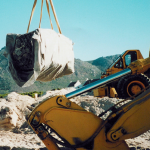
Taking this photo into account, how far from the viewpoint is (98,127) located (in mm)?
3271

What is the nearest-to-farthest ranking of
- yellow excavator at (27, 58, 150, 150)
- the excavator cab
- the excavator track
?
yellow excavator at (27, 58, 150, 150)
the excavator track
the excavator cab

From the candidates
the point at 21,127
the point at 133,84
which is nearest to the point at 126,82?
the point at 133,84

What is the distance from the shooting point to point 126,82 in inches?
358

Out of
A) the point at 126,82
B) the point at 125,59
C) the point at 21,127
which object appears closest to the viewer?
the point at 21,127

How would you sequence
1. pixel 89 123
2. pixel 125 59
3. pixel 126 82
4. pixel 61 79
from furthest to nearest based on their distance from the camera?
1. pixel 61 79
2. pixel 125 59
3. pixel 126 82
4. pixel 89 123

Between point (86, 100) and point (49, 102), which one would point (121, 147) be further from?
point (86, 100)

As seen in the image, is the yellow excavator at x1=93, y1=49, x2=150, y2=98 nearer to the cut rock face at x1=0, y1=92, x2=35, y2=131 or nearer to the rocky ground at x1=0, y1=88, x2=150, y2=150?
the rocky ground at x1=0, y1=88, x2=150, y2=150

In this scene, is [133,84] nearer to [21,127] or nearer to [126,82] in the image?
[126,82]

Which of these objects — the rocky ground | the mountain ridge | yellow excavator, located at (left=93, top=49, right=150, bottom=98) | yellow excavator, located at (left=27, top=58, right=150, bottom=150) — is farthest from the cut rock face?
the mountain ridge

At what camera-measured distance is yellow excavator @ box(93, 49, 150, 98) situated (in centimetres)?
905

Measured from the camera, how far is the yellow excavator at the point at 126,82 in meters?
9.05

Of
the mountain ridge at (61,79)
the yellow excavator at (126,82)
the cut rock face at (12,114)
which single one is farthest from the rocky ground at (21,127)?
the mountain ridge at (61,79)

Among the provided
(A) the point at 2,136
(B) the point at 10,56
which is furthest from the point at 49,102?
(A) the point at 2,136

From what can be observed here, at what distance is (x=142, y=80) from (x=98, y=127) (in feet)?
20.8
